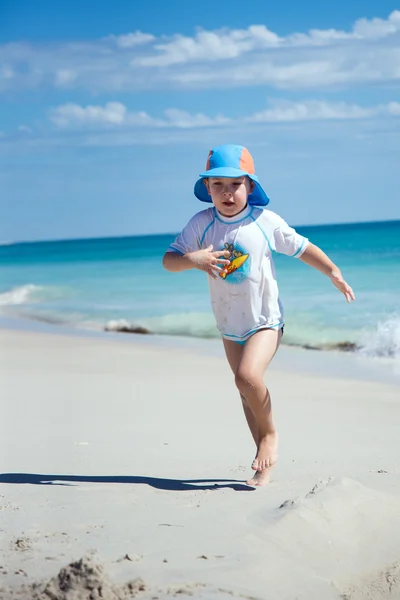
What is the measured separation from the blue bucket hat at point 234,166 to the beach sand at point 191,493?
4.26 feet

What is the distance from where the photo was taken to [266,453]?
165 inches

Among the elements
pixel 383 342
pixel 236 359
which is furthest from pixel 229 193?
pixel 383 342

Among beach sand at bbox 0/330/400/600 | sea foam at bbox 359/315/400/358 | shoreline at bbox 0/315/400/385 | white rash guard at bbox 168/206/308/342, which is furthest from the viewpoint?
sea foam at bbox 359/315/400/358

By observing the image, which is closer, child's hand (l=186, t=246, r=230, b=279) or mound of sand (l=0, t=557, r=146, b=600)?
mound of sand (l=0, t=557, r=146, b=600)

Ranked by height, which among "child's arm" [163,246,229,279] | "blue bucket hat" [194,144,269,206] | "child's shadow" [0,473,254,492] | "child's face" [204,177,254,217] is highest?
"blue bucket hat" [194,144,269,206]

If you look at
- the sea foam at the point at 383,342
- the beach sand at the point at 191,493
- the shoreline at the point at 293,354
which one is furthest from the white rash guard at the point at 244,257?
the sea foam at the point at 383,342

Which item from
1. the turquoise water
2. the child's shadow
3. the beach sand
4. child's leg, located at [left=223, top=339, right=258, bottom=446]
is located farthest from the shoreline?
the child's shadow

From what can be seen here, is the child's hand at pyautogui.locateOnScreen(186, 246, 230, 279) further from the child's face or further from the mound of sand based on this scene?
the mound of sand

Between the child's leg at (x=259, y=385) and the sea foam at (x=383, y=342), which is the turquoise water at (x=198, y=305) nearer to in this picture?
the sea foam at (x=383, y=342)

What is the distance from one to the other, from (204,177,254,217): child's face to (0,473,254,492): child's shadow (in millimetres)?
1209

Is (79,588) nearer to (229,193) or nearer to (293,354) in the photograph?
(229,193)

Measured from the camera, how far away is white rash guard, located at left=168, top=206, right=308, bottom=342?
4.12 m

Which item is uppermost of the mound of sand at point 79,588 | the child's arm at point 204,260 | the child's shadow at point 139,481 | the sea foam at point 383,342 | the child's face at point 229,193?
the child's face at point 229,193

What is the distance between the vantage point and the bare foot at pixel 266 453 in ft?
13.5
